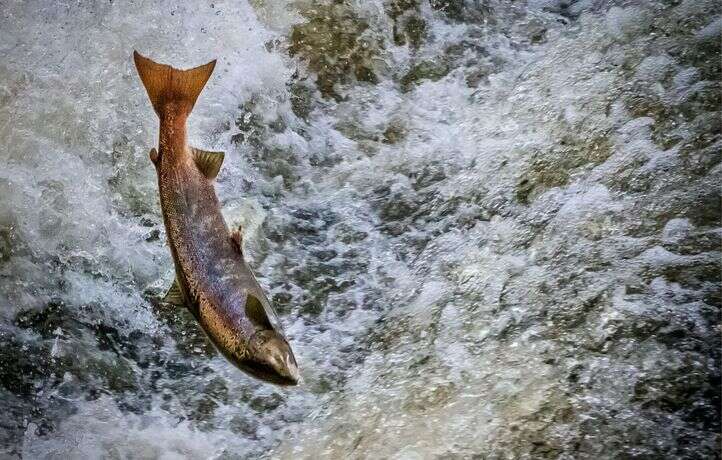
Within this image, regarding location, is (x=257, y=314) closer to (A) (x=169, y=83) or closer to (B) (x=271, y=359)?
(B) (x=271, y=359)

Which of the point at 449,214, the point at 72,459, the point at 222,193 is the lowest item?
the point at 72,459

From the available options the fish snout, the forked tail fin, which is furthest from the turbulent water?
the forked tail fin

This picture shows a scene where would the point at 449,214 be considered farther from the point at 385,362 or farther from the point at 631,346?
the point at 631,346

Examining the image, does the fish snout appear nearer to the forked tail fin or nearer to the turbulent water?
the turbulent water

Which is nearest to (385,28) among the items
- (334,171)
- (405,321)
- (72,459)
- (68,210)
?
(334,171)

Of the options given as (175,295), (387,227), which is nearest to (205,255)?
(175,295)
